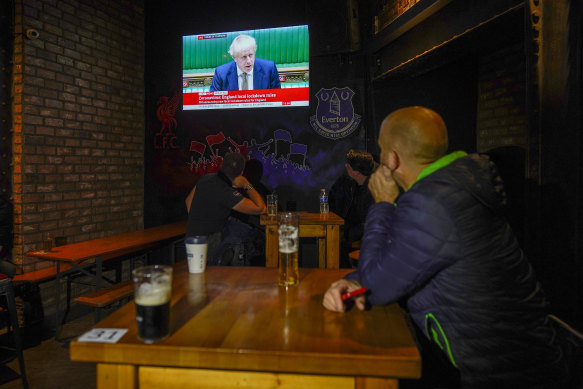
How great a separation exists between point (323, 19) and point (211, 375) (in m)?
4.35

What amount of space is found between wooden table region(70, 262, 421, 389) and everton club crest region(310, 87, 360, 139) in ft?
12.4

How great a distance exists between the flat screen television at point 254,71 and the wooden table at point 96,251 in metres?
1.94

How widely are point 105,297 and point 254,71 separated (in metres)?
3.47

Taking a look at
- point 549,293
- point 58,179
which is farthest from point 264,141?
point 549,293

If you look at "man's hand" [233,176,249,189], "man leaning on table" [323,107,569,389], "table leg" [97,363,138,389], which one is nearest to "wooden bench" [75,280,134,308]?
"man's hand" [233,176,249,189]

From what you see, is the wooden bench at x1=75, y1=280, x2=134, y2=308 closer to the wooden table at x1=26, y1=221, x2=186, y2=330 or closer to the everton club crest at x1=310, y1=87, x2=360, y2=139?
the wooden table at x1=26, y1=221, x2=186, y2=330

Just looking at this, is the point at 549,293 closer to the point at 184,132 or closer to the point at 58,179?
the point at 58,179

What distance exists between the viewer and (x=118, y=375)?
99cm

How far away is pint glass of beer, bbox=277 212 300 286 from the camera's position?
1.38m

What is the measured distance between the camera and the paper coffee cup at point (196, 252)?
160 cm

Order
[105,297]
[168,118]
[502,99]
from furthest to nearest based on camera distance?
[168,118]
[502,99]
[105,297]

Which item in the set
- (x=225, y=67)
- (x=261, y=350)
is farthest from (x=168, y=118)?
(x=261, y=350)

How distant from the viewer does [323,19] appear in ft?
14.6

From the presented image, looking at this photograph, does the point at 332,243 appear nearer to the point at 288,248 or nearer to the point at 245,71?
the point at 288,248
